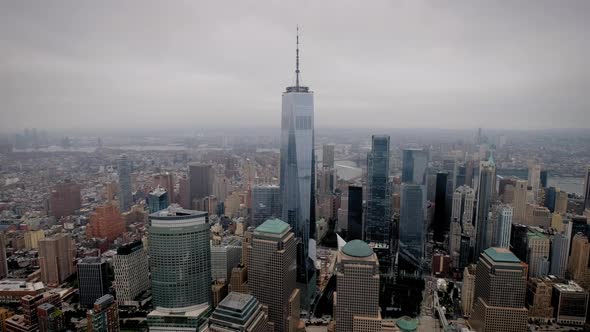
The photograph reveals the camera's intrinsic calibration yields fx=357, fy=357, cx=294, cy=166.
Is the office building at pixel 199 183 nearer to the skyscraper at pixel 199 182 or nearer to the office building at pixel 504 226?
the skyscraper at pixel 199 182

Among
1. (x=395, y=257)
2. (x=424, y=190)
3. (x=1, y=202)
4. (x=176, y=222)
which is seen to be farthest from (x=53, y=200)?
(x=424, y=190)

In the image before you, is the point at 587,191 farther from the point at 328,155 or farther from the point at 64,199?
the point at 64,199

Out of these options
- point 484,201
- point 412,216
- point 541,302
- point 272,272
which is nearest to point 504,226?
point 484,201

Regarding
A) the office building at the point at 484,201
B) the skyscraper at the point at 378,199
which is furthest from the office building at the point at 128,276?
the office building at the point at 484,201

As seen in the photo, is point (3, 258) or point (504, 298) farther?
point (3, 258)

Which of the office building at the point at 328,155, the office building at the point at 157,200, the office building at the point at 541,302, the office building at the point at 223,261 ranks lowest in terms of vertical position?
the office building at the point at 541,302

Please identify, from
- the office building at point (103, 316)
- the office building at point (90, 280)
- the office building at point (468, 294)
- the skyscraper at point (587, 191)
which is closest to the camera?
the office building at point (103, 316)

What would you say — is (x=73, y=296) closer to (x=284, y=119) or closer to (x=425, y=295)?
(x=284, y=119)

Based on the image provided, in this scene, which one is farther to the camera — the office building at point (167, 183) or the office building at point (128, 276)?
the office building at point (167, 183)
